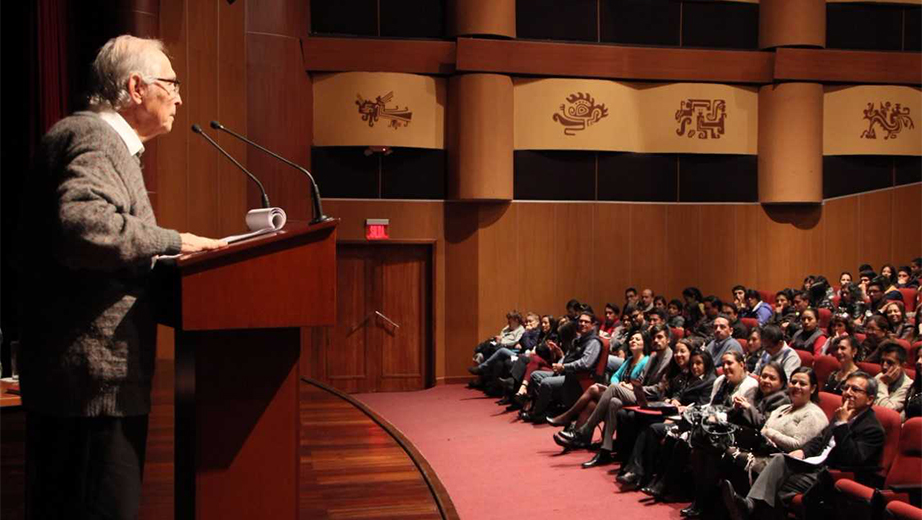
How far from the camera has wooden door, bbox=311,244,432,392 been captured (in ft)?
30.0

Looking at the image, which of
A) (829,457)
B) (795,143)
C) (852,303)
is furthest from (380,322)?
(829,457)

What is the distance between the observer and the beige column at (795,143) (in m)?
9.62

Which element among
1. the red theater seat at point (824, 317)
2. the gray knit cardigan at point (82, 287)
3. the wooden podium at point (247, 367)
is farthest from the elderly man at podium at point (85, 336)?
the red theater seat at point (824, 317)

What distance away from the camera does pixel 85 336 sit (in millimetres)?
1332

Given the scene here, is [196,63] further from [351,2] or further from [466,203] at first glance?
[466,203]

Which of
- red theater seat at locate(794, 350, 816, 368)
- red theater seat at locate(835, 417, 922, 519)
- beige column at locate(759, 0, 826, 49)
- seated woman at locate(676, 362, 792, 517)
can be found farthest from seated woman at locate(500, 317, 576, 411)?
beige column at locate(759, 0, 826, 49)

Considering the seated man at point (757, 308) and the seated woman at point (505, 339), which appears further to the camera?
the seated woman at point (505, 339)

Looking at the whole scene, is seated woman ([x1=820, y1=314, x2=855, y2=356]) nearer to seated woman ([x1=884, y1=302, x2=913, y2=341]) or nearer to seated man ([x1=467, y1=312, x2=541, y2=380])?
seated woman ([x1=884, y1=302, x2=913, y2=341])

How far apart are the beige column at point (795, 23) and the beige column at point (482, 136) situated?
9.71 ft

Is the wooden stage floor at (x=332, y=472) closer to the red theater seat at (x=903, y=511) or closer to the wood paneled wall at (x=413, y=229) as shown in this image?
the red theater seat at (x=903, y=511)

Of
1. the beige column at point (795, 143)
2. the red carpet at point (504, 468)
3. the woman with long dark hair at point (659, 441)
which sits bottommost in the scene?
the red carpet at point (504, 468)

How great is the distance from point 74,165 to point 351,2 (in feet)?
26.7

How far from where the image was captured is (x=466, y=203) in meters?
9.33

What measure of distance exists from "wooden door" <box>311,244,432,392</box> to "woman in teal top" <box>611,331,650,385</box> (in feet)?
11.1
